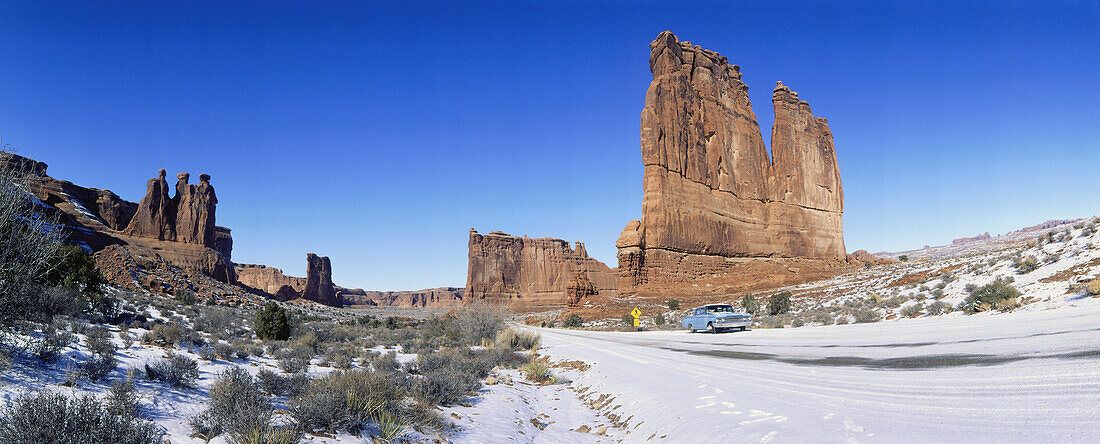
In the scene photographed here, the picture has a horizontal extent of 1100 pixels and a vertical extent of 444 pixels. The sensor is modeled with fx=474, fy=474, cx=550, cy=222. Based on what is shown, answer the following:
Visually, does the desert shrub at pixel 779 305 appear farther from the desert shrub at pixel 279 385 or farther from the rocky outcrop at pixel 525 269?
the rocky outcrop at pixel 525 269

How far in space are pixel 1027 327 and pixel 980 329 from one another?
108 cm

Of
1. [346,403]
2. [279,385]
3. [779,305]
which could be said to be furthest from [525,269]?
[346,403]

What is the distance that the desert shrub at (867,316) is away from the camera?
58.2 ft

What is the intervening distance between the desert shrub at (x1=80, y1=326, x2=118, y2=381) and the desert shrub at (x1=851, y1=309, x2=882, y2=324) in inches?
832

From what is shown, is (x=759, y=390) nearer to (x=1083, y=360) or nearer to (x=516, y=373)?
(x=1083, y=360)

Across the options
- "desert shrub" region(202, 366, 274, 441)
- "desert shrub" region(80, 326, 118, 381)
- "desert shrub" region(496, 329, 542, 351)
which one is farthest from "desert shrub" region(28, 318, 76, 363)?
"desert shrub" region(496, 329, 542, 351)

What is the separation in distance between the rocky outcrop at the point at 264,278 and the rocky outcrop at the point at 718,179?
137 m

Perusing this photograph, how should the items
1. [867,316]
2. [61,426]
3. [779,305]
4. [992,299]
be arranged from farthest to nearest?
[779,305], [867,316], [992,299], [61,426]

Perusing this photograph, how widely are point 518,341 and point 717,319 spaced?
913 centimetres

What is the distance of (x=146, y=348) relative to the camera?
33.5 feet

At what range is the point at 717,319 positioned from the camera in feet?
70.0

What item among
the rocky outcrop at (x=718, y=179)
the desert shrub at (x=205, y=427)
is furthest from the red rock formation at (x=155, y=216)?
the desert shrub at (x=205, y=427)

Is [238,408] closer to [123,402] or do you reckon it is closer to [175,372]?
[123,402]

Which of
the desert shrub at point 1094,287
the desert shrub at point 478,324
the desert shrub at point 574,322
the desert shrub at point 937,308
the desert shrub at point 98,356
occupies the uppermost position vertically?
the desert shrub at point 1094,287
